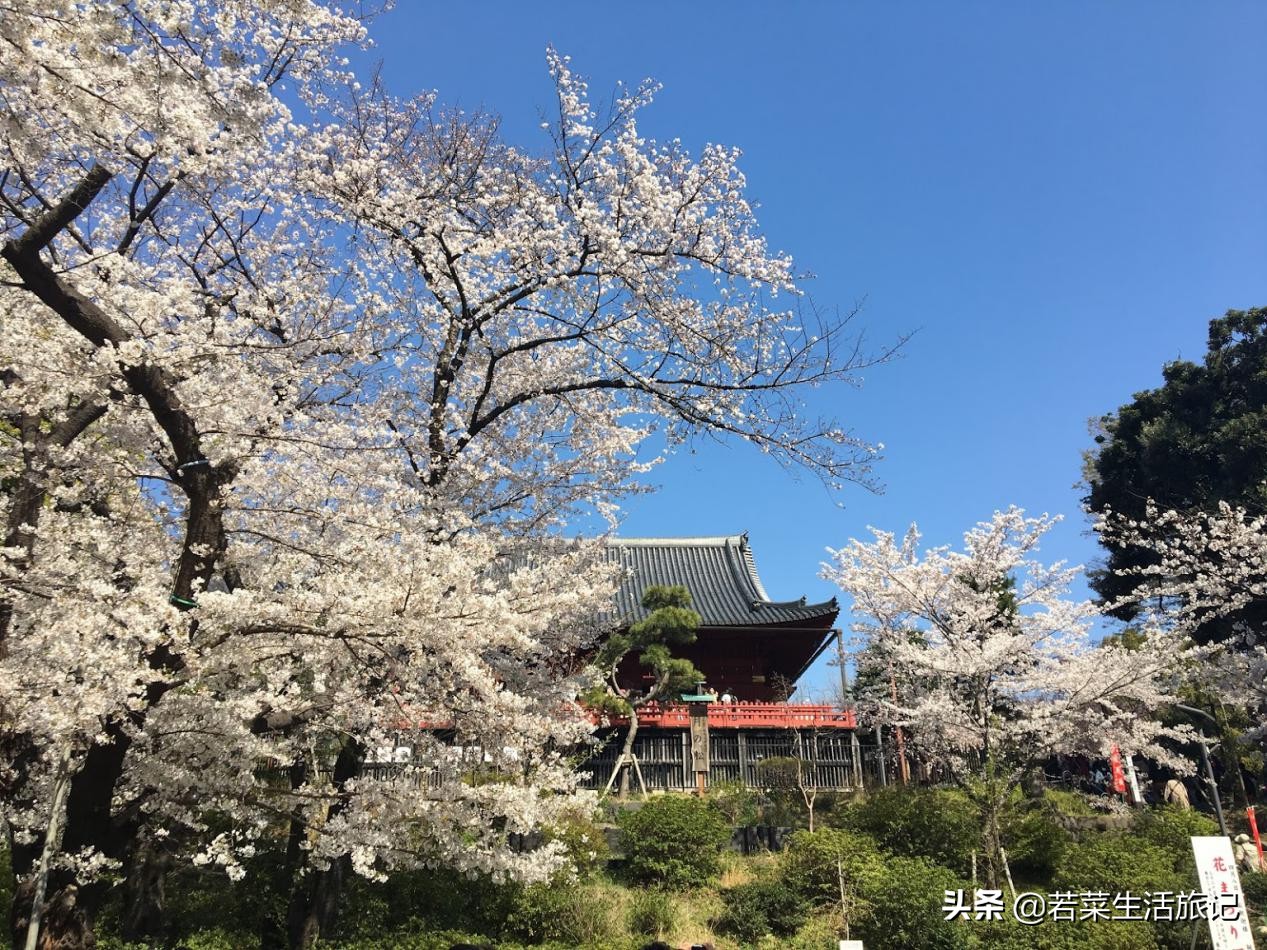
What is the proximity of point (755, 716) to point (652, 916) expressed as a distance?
7645mm

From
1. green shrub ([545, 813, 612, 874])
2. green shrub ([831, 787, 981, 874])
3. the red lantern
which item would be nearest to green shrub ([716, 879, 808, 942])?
green shrub ([545, 813, 612, 874])

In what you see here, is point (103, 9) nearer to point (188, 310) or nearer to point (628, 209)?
point (188, 310)

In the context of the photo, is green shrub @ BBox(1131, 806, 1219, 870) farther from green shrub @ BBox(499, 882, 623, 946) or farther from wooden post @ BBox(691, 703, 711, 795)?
green shrub @ BBox(499, 882, 623, 946)

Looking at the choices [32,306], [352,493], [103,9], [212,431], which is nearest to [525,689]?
[352,493]

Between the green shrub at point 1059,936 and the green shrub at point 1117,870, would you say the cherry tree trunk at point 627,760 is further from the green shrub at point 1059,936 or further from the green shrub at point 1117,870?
the green shrub at point 1059,936

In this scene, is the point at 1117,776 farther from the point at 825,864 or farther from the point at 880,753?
the point at 825,864

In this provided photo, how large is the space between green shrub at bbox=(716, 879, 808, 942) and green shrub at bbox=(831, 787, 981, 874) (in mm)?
1939

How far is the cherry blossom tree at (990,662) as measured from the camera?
10.9m

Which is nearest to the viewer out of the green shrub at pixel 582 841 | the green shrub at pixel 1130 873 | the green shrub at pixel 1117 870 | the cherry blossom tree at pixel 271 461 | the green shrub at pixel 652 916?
the cherry blossom tree at pixel 271 461

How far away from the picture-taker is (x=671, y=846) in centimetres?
1016

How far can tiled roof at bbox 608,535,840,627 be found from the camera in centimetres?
2133

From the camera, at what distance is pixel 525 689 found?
873cm

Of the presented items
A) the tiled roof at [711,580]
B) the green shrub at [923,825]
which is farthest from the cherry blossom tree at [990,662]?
the tiled roof at [711,580]

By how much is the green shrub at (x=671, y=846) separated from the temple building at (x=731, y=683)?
2865 millimetres
